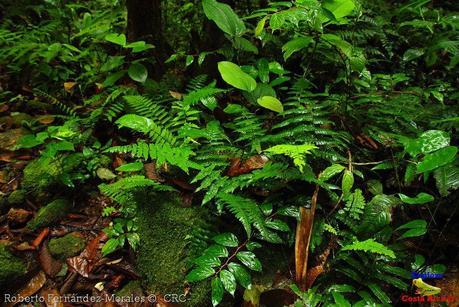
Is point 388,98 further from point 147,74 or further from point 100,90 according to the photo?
point 100,90

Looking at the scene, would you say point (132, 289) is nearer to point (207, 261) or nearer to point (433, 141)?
point (207, 261)

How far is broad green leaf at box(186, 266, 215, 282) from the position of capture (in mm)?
1953

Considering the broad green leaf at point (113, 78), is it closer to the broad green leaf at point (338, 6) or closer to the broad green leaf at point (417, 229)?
the broad green leaf at point (338, 6)

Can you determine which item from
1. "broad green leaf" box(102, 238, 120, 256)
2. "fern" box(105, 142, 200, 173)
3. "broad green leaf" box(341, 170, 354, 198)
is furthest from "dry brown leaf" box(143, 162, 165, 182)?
"broad green leaf" box(341, 170, 354, 198)

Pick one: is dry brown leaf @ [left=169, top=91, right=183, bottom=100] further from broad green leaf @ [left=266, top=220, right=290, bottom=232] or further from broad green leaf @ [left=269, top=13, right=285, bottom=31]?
broad green leaf @ [left=266, top=220, right=290, bottom=232]

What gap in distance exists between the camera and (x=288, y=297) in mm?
2035

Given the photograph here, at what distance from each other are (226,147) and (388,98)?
1.72 m

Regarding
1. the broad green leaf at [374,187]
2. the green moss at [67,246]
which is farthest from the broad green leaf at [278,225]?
the green moss at [67,246]

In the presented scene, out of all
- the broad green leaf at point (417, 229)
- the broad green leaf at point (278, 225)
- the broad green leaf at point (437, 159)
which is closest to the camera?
the broad green leaf at point (437, 159)

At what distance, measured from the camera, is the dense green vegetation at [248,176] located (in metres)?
2.06

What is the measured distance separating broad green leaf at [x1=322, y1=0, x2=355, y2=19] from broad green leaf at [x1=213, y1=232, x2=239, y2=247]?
1755 mm

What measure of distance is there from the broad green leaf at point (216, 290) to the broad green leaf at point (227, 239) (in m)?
0.23

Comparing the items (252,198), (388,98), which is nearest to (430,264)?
(252,198)

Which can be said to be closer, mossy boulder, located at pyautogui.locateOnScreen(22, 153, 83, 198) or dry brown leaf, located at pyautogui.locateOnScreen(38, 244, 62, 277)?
dry brown leaf, located at pyautogui.locateOnScreen(38, 244, 62, 277)
